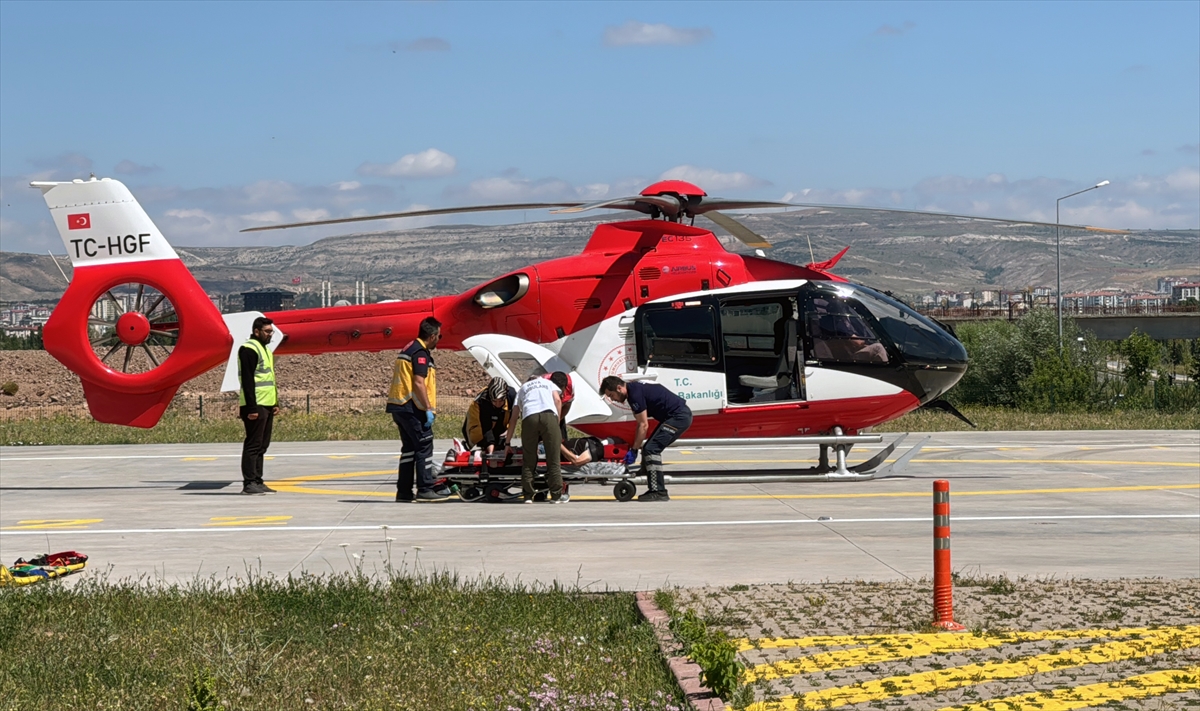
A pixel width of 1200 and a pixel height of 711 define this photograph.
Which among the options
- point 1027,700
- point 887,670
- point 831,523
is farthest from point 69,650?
point 831,523

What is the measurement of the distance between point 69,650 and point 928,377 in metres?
12.1

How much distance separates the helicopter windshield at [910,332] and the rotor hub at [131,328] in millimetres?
9398

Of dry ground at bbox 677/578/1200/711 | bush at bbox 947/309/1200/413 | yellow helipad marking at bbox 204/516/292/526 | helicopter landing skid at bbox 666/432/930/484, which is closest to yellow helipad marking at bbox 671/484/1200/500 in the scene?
helicopter landing skid at bbox 666/432/930/484

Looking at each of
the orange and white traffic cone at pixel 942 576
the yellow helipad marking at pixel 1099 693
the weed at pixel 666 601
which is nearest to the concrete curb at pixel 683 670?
the weed at pixel 666 601

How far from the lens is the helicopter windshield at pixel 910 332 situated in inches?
647

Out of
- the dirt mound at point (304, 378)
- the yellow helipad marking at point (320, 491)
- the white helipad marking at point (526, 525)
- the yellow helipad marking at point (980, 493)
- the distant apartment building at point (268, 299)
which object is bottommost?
the dirt mound at point (304, 378)

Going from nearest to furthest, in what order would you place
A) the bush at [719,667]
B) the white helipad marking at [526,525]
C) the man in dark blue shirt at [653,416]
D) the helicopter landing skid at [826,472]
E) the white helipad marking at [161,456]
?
the bush at [719,667], the white helipad marking at [526,525], the man in dark blue shirt at [653,416], the helicopter landing skid at [826,472], the white helipad marking at [161,456]

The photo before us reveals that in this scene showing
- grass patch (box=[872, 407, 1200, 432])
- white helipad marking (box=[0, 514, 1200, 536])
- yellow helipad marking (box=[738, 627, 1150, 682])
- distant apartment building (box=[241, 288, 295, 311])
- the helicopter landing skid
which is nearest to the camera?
yellow helipad marking (box=[738, 627, 1150, 682])

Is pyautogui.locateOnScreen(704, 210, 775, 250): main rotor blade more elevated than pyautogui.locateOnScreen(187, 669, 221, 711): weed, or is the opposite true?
pyautogui.locateOnScreen(704, 210, 775, 250): main rotor blade

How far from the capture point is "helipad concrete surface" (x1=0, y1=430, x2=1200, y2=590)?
10117 millimetres

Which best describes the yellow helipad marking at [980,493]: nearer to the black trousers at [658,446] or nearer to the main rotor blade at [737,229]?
the black trousers at [658,446]

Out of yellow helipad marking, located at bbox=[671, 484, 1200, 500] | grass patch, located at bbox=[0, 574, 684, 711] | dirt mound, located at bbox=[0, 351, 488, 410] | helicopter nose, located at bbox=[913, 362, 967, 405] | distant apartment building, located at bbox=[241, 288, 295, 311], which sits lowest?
dirt mound, located at bbox=[0, 351, 488, 410]

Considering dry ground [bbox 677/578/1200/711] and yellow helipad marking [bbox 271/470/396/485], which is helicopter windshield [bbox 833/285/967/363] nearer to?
yellow helipad marking [bbox 271/470/396/485]

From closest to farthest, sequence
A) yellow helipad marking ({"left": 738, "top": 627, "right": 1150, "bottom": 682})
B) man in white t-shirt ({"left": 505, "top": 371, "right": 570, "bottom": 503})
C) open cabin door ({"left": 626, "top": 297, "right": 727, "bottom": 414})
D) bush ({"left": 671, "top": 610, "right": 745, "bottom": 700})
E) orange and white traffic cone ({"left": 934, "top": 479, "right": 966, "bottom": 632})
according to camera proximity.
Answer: bush ({"left": 671, "top": 610, "right": 745, "bottom": 700})
yellow helipad marking ({"left": 738, "top": 627, "right": 1150, "bottom": 682})
orange and white traffic cone ({"left": 934, "top": 479, "right": 966, "bottom": 632})
man in white t-shirt ({"left": 505, "top": 371, "right": 570, "bottom": 503})
open cabin door ({"left": 626, "top": 297, "right": 727, "bottom": 414})
